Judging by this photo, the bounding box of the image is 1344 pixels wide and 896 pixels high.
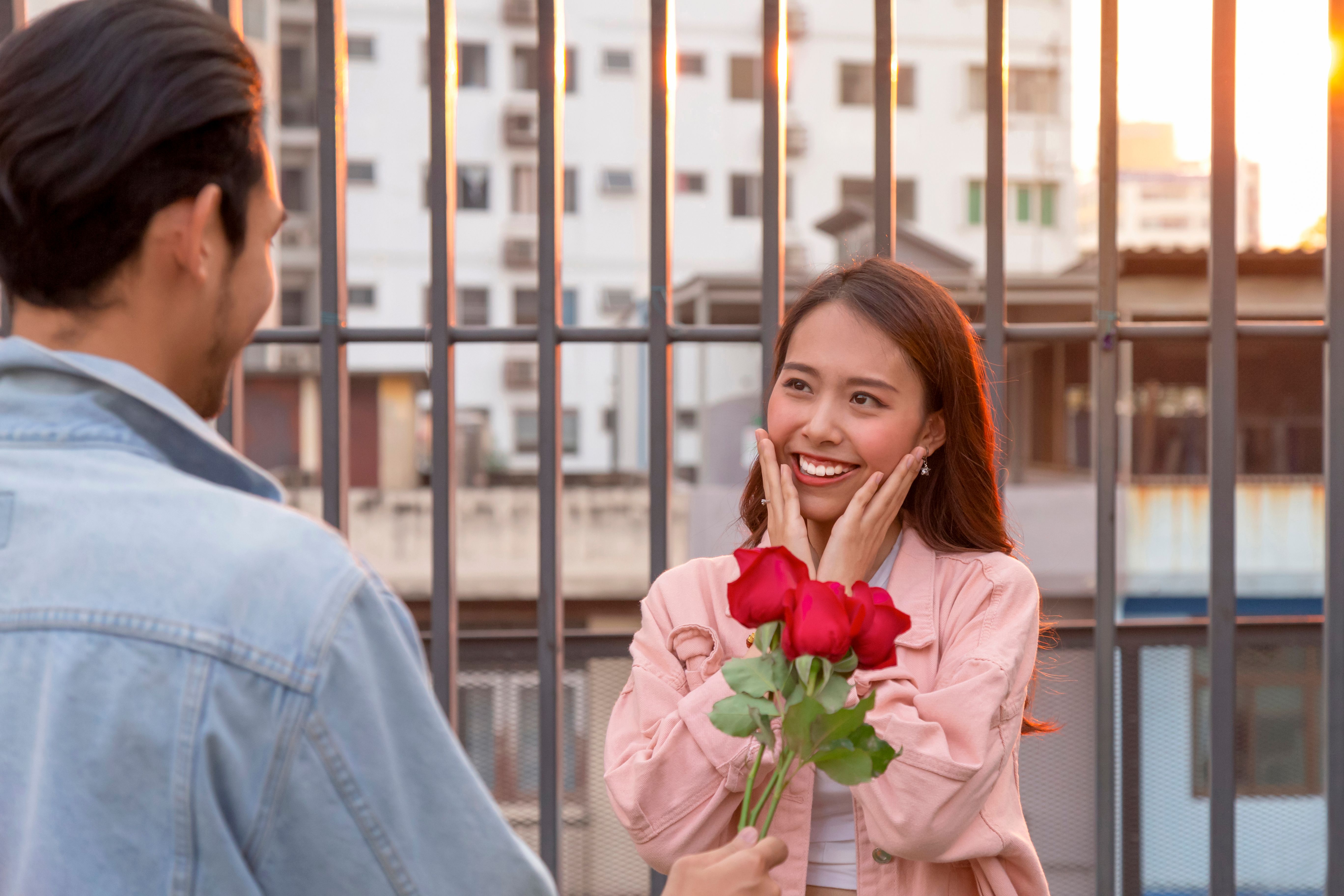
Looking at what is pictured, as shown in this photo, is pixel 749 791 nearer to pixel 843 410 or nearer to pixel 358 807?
pixel 358 807

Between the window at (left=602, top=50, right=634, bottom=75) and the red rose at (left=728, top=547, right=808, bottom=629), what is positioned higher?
the window at (left=602, top=50, right=634, bottom=75)

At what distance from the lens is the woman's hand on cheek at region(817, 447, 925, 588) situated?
1558mm

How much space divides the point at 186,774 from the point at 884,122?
1830mm

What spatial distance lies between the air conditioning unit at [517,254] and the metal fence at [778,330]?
88.1 ft

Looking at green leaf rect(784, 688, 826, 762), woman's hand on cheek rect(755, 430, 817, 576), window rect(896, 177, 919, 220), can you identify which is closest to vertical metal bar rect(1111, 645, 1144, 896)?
woman's hand on cheek rect(755, 430, 817, 576)

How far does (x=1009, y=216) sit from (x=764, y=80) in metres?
29.3

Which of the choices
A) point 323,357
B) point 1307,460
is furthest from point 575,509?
point 323,357

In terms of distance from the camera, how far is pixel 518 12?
29422 millimetres

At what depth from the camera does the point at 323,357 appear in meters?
2.22

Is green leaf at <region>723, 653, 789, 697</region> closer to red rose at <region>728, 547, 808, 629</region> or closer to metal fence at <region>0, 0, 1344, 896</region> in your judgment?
red rose at <region>728, 547, 808, 629</region>

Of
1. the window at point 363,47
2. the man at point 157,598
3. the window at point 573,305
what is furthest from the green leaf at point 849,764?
the window at point 363,47

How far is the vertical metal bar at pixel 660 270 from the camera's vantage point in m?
2.16

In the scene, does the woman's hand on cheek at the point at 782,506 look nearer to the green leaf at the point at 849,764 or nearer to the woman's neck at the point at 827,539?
the woman's neck at the point at 827,539

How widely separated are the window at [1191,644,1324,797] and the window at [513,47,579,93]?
23.8 m
